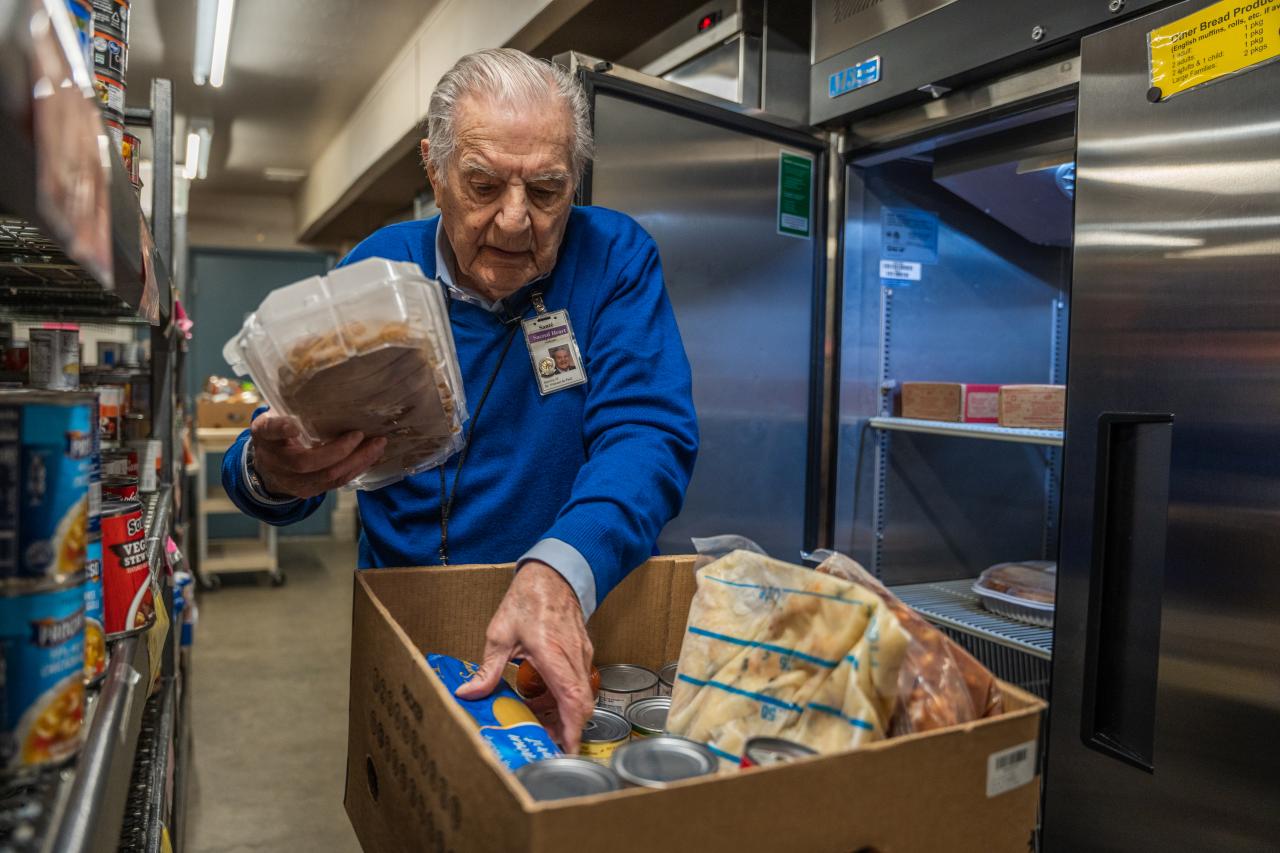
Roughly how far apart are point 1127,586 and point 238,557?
6163mm

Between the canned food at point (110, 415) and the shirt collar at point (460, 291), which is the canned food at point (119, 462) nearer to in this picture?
the canned food at point (110, 415)

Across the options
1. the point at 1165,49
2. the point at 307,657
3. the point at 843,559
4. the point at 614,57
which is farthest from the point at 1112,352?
the point at 307,657

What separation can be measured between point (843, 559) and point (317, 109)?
640 centimetres

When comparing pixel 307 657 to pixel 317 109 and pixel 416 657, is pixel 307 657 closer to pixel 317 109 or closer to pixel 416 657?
pixel 317 109

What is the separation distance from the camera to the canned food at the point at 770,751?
662 mm

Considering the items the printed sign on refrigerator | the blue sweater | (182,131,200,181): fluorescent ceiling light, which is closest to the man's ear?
the blue sweater

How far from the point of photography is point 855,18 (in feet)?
7.57

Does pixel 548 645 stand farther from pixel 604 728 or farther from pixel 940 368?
pixel 940 368

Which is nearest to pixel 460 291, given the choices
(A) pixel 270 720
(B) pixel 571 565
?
(B) pixel 571 565

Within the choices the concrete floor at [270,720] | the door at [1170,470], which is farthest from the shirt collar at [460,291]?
the concrete floor at [270,720]

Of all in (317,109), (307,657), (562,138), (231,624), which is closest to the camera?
(562,138)

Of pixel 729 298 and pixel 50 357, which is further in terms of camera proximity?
pixel 729 298

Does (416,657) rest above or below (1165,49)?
below

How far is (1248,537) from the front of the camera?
149 centimetres
